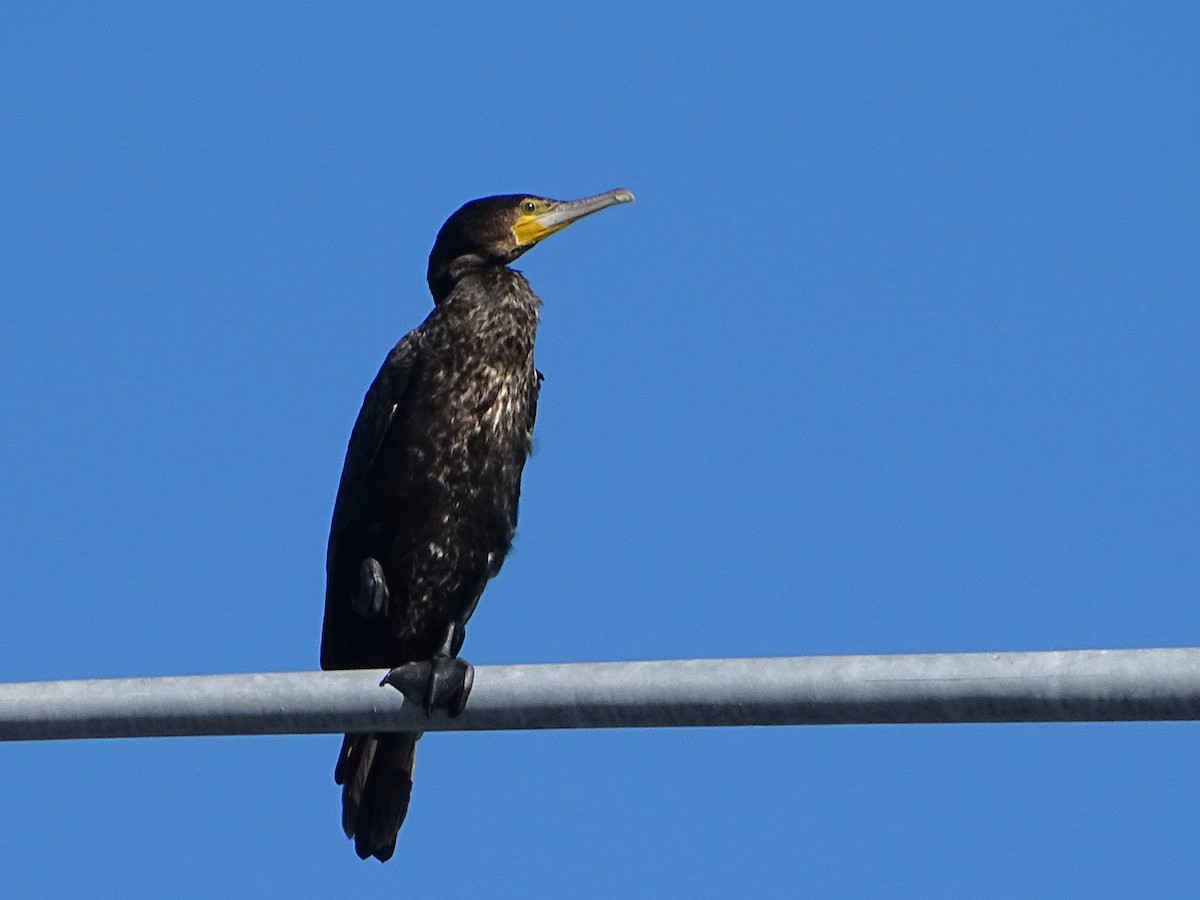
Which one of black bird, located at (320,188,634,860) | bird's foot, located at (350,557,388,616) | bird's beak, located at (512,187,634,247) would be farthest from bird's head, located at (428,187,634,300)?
bird's foot, located at (350,557,388,616)

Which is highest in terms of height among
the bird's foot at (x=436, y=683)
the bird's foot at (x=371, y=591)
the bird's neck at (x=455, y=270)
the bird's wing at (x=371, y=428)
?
the bird's neck at (x=455, y=270)

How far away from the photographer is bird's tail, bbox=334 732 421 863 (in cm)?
511

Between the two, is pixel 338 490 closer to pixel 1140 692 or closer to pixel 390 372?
pixel 390 372

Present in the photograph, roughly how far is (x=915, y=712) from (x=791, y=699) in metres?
0.16

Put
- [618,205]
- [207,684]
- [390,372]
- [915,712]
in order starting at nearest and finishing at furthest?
[915,712], [207,684], [390,372], [618,205]

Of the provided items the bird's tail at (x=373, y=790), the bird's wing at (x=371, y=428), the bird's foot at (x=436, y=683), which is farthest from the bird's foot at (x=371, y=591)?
the bird's foot at (x=436, y=683)

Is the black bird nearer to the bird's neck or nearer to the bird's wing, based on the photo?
the bird's wing

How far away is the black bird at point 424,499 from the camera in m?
5.34

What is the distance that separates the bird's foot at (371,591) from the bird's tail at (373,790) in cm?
37

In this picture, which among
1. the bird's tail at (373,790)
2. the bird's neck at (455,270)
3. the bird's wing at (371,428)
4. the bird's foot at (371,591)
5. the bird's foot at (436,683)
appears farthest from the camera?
the bird's neck at (455,270)

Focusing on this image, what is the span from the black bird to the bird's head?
0.34 meters

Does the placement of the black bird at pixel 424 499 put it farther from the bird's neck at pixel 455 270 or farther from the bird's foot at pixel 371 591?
the bird's neck at pixel 455 270

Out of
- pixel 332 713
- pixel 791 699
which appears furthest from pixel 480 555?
pixel 791 699

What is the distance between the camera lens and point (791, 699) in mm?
2373
